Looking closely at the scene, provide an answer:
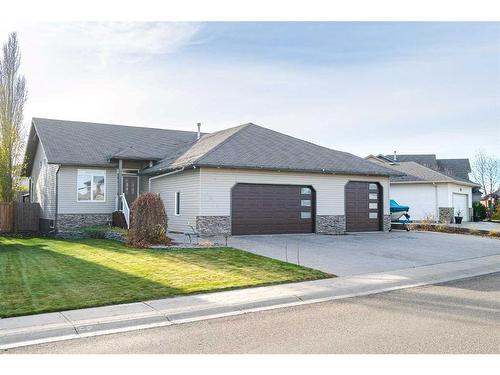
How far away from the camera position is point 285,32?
12.1m

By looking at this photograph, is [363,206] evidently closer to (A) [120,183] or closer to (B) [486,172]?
(A) [120,183]

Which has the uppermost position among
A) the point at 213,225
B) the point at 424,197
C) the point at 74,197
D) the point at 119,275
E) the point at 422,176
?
the point at 422,176

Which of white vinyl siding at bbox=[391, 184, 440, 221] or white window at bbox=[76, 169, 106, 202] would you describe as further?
white vinyl siding at bbox=[391, 184, 440, 221]

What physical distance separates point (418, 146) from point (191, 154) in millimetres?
36710

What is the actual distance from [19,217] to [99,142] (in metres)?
5.78

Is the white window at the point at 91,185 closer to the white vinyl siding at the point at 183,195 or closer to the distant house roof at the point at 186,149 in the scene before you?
the distant house roof at the point at 186,149

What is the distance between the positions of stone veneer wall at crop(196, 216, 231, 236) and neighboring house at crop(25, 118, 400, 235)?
4 centimetres

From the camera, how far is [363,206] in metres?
22.5

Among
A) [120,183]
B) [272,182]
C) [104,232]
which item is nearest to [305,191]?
[272,182]

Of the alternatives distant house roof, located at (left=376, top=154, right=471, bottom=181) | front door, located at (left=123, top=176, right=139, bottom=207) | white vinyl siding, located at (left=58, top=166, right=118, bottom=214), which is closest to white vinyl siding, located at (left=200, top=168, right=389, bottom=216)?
white vinyl siding, located at (left=58, top=166, right=118, bottom=214)

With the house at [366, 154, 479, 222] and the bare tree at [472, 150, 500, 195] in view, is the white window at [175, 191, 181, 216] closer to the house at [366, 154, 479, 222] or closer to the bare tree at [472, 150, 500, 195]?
the house at [366, 154, 479, 222]

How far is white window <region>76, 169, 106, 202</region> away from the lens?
70.6ft
